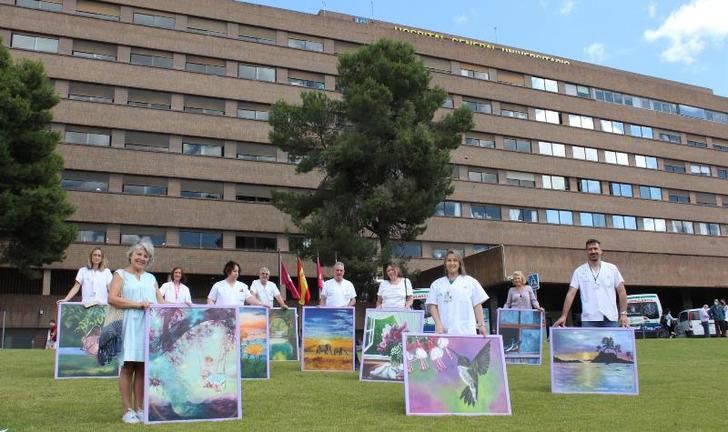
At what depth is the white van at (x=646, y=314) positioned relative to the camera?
135 feet

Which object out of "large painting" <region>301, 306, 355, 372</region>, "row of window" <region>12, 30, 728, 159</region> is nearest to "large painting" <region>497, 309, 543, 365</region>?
"large painting" <region>301, 306, 355, 372</region>

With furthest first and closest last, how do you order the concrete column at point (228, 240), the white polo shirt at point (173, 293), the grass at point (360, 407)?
the concrete column at point (228, 240) < the white polo shirt at point (173, 293) < the grass at point (360, 407)

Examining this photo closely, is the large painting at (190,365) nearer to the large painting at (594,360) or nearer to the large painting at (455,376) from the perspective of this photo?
the large painting at (455,376)

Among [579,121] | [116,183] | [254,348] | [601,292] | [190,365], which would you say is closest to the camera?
[190,365]

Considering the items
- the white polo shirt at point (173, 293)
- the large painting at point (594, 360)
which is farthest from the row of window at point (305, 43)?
the large painting at point (594, 360)

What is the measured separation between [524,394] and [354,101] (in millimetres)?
26074

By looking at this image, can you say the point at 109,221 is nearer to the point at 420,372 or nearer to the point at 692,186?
the point at 420,372

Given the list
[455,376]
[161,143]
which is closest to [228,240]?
[161,143]

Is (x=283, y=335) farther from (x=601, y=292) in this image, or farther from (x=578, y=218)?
(x=578, y=218)

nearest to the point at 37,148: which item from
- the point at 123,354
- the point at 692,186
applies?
the point at 123,354

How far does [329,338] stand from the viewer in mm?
12141

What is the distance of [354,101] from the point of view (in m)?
33.7

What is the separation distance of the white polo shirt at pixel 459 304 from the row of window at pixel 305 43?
42.7 m

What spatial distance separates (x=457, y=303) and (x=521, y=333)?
621cm
